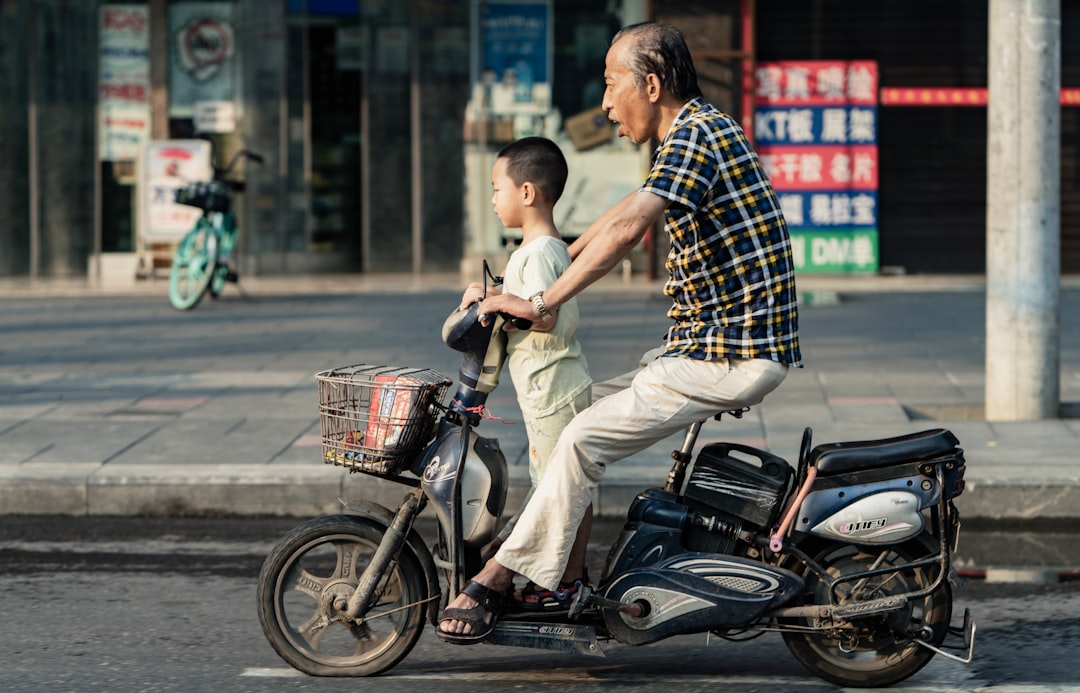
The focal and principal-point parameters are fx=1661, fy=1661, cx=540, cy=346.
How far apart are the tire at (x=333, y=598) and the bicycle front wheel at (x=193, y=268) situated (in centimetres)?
997

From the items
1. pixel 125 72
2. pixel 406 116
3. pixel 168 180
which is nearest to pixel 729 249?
pixel 168 180

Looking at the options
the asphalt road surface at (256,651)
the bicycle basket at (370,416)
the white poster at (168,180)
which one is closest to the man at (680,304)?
the bicycle basket at (370,416)

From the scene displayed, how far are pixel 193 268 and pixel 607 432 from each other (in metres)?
10.7

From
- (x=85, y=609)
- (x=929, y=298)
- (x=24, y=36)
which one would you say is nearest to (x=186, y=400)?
(x=85, y=609)

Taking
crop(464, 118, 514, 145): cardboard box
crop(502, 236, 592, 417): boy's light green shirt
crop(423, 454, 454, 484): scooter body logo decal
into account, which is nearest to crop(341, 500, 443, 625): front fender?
crop(423, 454, 454, 484): scooter body logo decal

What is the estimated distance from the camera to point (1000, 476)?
7004 millimetres

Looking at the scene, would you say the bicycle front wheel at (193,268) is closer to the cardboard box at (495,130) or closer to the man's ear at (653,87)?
the cardboard box at (495,130)

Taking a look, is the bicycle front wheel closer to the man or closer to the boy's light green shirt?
the boy's light green shirt

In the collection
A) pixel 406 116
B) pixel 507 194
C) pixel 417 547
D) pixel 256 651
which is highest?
pixel 406 116

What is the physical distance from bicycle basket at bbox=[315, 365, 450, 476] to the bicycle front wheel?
10.2 metres

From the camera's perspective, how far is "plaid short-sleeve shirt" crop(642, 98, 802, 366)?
14.0 ft

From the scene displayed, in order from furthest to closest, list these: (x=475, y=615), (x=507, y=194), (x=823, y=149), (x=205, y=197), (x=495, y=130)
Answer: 1. (x=495, y=130)
2. (x=823, y=149)
3. (x=205, y=197)
4. (x=507, y=194)
5. (x=475, y=615)

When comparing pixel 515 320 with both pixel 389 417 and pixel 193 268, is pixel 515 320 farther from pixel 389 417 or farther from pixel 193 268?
pixel 193 268

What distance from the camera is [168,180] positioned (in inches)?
662
